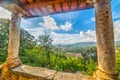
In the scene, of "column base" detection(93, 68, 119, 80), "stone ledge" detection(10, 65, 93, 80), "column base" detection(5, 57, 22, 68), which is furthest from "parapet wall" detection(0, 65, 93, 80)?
"column base" detection(93, 68, 119, 80)

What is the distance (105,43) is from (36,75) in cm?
148

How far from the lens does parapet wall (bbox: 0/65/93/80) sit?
2.47 meters

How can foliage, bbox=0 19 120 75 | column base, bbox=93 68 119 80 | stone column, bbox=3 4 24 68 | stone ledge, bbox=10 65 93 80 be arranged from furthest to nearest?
foliage, bbox=0 19 120 75 → stone column, bbox=3 4 24 68 → stone ledge, bbox=10 65 93 80 → column base, bbox=93 68 119 80

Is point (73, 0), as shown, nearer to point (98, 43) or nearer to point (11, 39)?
point (98, 43)

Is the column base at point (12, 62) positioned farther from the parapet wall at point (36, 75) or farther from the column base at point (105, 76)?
the column base at point (105, 76)

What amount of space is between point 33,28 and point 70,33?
42.6 meters

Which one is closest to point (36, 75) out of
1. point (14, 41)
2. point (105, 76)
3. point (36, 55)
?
point (14, 41)

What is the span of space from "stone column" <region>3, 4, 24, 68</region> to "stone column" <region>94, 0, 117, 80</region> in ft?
6.67

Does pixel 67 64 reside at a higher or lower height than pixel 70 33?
lower

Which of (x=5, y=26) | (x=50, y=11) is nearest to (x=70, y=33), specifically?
(x=5, y=26)

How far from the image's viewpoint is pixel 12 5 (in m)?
3.02

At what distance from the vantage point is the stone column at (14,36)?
122 inches

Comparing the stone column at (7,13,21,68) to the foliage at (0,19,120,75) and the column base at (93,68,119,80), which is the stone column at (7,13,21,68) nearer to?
the column base at (93,68,119,80)

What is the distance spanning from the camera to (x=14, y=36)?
3236mm
